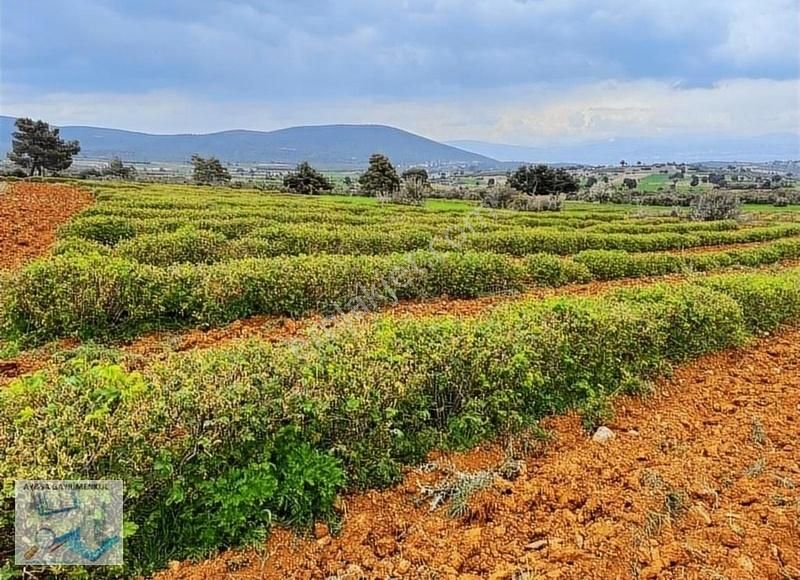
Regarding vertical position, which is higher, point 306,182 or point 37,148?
point 37,148

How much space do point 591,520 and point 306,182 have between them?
156 ft

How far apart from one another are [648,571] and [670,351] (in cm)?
400

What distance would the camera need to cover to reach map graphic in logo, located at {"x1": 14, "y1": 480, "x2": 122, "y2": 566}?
2.67 meters

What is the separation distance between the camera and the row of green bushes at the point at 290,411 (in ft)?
9.89

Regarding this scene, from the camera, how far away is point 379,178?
4834cm

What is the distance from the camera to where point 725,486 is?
351 centimetres

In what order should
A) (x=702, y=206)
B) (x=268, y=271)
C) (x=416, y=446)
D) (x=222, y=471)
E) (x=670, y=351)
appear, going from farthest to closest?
(x=702, y=206)
(x=268, y=271)
(x=670, y=351)
(x=416, y=446)
(x=222, y=471)

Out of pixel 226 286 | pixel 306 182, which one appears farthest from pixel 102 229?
pixel 306 182

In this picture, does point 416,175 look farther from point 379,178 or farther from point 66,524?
point 66,524

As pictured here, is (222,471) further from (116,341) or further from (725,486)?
(116,341)

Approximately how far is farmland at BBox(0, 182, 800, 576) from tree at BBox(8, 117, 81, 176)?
54.6 meters

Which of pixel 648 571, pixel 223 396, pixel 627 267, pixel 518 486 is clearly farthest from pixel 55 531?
pixel 627 267

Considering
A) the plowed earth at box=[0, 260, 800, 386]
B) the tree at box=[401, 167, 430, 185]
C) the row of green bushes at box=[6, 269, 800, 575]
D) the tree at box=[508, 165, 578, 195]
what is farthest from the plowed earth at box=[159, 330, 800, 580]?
the tree at box=[508, 165, 578, 195]

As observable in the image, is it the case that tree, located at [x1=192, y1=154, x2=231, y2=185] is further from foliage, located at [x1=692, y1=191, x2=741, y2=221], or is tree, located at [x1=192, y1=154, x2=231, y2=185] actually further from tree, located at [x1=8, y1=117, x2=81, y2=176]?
foliage, located at [x1=692, y1=191, x2=741, y2=221]
